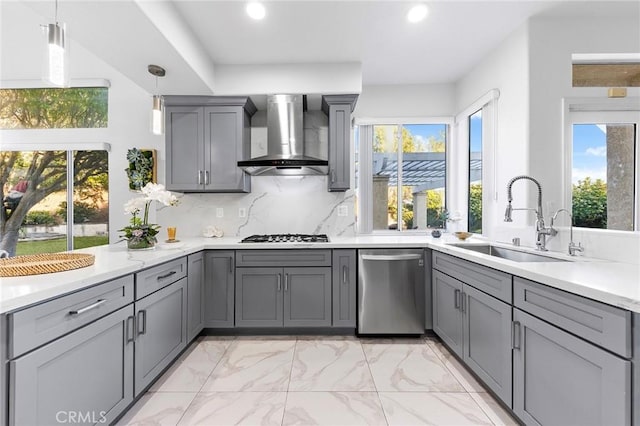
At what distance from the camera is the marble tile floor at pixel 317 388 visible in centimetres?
164

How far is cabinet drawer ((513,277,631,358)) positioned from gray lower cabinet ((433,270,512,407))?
0.18m

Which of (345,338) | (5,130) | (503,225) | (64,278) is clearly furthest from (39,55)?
(503,225)

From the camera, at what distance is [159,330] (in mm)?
1896

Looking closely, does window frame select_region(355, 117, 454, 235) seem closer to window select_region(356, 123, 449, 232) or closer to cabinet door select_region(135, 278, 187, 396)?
window select_region(356, 123, 449, 232)

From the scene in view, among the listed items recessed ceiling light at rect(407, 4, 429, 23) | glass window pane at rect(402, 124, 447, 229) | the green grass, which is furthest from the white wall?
the green grass

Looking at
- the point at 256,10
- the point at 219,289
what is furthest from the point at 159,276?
the point at 256,10

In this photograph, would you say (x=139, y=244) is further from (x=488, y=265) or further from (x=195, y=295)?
(x=488, y=265)

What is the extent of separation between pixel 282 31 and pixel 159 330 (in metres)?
2.40

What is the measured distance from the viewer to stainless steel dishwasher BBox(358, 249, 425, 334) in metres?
2.65

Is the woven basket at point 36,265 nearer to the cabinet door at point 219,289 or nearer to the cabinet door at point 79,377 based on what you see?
the cabinet door at point 79,377

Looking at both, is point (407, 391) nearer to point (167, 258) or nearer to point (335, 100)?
point (167, 258)

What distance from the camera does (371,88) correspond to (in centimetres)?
349

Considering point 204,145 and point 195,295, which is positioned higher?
point 204,145

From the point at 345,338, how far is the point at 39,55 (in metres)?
4.54
